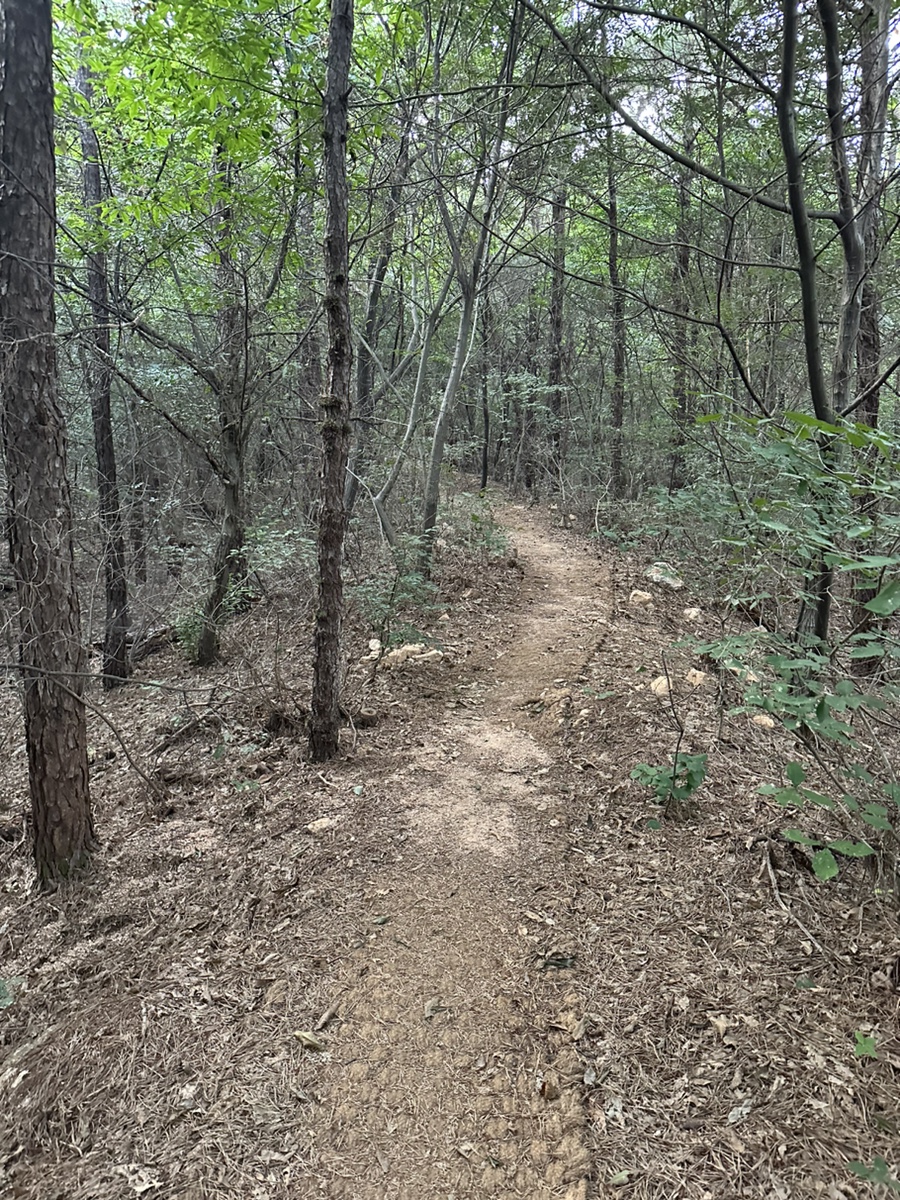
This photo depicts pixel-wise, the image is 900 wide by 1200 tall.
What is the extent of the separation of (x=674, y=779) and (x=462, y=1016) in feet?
5.75

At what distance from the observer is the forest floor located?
2.29 m

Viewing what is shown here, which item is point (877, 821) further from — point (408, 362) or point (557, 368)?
point (557, 368)

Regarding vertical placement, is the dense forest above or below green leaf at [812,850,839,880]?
above

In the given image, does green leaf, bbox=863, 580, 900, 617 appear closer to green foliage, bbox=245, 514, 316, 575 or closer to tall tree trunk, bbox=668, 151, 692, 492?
tall tree trunk, bbox=668, 151, 692, 492

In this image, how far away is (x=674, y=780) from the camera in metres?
3.79

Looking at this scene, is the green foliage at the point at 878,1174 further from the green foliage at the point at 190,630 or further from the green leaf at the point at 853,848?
the green foliage at the point at 190,630

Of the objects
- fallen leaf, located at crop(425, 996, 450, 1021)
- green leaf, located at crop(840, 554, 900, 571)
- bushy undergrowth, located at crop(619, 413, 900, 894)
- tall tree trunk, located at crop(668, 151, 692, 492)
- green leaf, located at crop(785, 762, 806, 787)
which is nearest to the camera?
green leaf, located at crop(840, 554, 900, 571)

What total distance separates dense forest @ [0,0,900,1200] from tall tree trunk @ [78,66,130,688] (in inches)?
2.1

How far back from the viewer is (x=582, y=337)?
18344mm

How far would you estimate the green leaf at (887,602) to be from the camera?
1.97 meters

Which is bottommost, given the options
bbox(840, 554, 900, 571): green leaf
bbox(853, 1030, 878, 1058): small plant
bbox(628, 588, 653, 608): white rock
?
bbox(853, 1030, 878, 1058): small plant

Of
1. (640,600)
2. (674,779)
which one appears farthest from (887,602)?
(640,600)

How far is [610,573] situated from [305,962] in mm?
7552

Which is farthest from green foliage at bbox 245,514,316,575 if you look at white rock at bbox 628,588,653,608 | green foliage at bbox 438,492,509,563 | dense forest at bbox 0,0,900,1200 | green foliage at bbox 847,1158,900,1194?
green foliage at bbox 847,1158,900,1194
